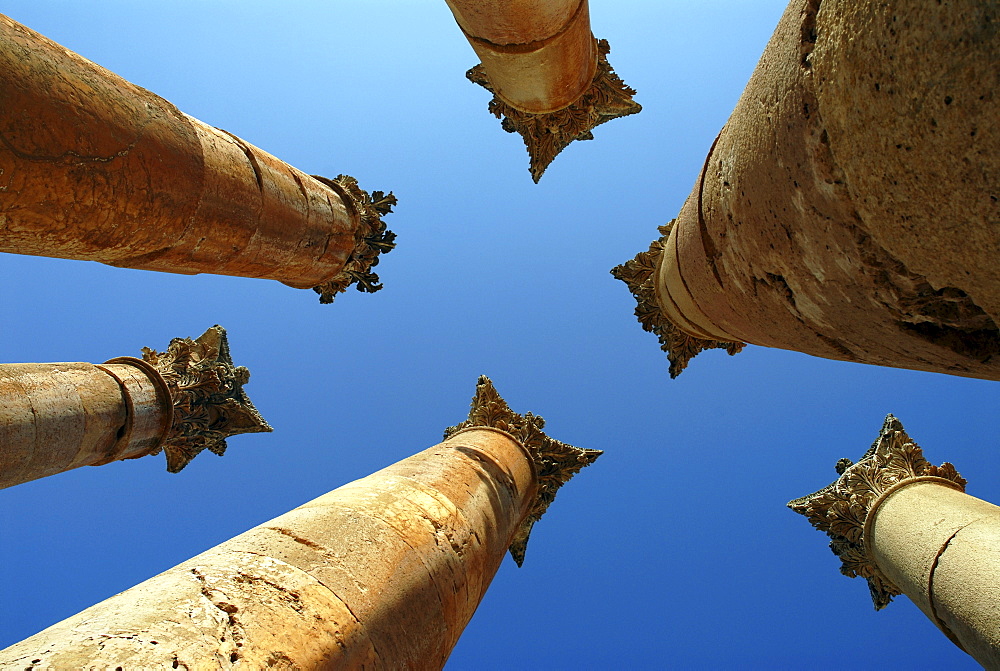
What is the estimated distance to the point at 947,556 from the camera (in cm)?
663

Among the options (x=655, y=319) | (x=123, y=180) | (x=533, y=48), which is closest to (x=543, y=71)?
(x=533, y=48)

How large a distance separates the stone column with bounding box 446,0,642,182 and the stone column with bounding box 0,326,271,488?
22.4 feet

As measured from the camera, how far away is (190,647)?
125 inches

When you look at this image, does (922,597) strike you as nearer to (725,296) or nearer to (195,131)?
(725,296)

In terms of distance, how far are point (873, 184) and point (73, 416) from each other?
912 centimetres

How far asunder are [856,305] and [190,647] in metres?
3.90

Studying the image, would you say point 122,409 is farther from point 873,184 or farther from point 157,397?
point 873,184

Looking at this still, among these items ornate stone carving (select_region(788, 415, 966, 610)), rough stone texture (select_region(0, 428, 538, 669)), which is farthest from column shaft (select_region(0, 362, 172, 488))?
ornate stone carving (select_region(788, 415, 966, 610))

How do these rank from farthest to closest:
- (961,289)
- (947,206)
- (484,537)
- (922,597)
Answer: (922,597) → (484,537) → (961,289) → (947,206)

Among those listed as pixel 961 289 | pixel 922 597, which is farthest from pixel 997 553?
pixel 961 289

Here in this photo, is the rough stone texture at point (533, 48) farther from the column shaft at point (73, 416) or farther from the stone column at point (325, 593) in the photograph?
A: the column shaft at point (73, 416)

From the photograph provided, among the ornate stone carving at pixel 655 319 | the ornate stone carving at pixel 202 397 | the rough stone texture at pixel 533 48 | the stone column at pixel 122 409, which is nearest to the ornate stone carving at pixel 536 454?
the ornate stone carving at pixel 655 319

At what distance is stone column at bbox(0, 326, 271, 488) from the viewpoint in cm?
734

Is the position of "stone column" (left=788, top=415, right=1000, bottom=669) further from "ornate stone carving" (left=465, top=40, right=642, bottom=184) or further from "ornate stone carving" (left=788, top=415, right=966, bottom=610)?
"ornate stone carving" (left=465, top=40, right=642, bottom=184)
